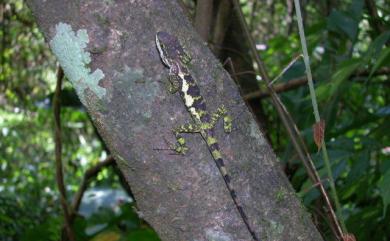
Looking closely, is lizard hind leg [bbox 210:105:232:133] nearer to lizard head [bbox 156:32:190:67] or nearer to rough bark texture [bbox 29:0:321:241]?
rough bark texture [bbox 29:0:321:241]

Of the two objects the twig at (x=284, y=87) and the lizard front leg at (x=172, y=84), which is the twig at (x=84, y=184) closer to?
the twig at (x=284, y=87)

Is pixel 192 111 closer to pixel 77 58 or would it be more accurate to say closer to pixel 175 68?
pixel 175 68

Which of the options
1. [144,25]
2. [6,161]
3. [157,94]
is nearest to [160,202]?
[157,94]

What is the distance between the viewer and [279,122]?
5035mm

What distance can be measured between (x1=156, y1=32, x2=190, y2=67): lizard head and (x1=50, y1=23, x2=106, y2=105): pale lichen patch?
241 millimetres

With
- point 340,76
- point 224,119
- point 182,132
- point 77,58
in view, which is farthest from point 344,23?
point 77,58

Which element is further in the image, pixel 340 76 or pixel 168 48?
pixel 340 76

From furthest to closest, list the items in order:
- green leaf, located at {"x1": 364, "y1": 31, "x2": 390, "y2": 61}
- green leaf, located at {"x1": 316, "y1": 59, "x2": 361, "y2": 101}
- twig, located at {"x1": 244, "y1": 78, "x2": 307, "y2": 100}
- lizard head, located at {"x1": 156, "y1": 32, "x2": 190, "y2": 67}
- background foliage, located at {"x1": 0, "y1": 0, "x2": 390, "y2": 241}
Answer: twig, located at {"x1": 244, "y1": 78, "x2": 307, "y2": 100}
background foliage, located at {"x1": 0, "y1": 0, "x2": 390, "y2": 241}
green leaf, located at {"x1": 316, "y1": 59, "x2": 361, "y2": 101}
green leaf, located at {"x1": 364, "y1": 31, "x2": 390, "y2": 61}
lizard head, located at {"x1": 156, "y1": 32, "x2": 190, "y2": 67}

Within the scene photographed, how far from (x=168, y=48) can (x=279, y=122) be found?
10.2 feet

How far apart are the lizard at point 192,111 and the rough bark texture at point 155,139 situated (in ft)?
0.07

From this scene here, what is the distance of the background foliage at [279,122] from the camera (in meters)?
3.24

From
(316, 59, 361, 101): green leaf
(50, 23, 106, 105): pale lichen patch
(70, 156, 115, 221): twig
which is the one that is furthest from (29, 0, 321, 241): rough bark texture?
(70, 156, 115, 221): twig

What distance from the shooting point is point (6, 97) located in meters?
7.23

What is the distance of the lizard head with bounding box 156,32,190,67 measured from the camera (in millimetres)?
1993
